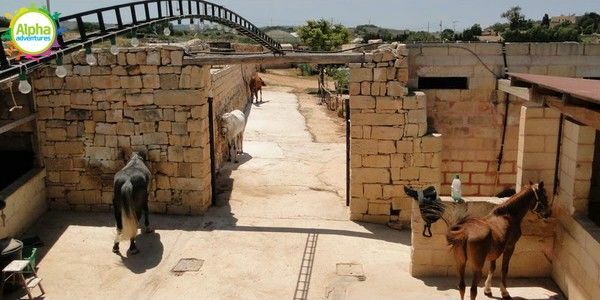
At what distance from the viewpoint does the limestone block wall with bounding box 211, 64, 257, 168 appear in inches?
554

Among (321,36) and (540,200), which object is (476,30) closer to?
(321,36)

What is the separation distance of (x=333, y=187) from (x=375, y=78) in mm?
3434

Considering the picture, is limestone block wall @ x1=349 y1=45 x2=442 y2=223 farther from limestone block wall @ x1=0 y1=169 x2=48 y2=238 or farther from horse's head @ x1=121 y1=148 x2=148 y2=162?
limestone block wall @ x1=0 y1=169 x2=48 y2=238

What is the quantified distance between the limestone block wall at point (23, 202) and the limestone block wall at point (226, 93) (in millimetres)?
4290

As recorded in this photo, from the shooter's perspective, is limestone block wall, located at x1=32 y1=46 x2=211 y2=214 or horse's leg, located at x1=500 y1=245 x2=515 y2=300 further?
limestone block wall, located at x1=32 y1=46 x2=211 y2=214

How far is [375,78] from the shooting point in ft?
32.3

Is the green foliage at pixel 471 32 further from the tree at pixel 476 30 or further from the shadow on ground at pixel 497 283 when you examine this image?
the shadow on ground at pixel 497 283

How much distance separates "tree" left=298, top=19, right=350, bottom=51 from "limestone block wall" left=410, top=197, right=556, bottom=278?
31777 mm

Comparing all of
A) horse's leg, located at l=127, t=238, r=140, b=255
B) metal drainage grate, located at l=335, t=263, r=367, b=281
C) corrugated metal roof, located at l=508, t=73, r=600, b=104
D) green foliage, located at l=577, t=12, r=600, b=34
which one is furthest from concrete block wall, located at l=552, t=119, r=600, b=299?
green foliage, located at l=577, t=12, r=600, b=34

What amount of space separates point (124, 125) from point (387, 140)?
5103mm

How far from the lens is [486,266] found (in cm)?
793

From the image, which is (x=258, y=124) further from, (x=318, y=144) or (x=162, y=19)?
(x=162, y=19)

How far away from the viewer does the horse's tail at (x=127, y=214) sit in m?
8.62

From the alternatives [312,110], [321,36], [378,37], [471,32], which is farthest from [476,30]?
[312,110]
